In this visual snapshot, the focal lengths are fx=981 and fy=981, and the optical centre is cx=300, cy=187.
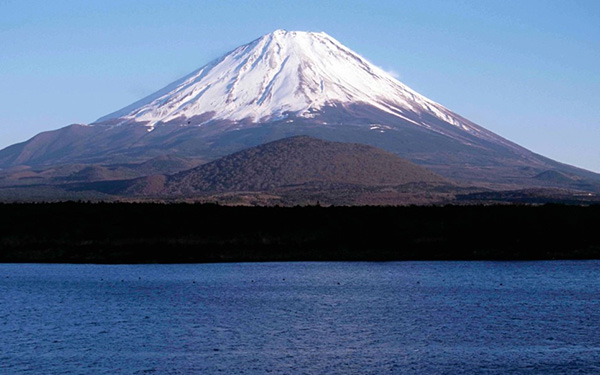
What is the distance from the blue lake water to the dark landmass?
7.41 meters

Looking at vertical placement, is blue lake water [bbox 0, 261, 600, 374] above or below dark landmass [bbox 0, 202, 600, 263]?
below

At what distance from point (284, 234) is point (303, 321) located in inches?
1311

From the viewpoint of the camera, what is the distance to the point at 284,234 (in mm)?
69375

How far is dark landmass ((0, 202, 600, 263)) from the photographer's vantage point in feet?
209

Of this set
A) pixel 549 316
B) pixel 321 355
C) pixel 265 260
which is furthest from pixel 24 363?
pixel 265 260

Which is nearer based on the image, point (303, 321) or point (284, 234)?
point (303, 321)

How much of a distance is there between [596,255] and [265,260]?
2123cm

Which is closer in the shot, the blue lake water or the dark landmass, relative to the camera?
the blue lake water

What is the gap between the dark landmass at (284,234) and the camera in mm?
63594

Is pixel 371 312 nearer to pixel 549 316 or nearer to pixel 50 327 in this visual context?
pixel 549 316

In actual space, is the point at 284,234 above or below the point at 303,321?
above

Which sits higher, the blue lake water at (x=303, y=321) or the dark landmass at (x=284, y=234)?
the dark landmass at (x=284, y=234)

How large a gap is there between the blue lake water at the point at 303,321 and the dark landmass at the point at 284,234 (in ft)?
24.3

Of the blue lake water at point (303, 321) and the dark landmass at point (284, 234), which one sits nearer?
the blue lake water at point (303, 321)
